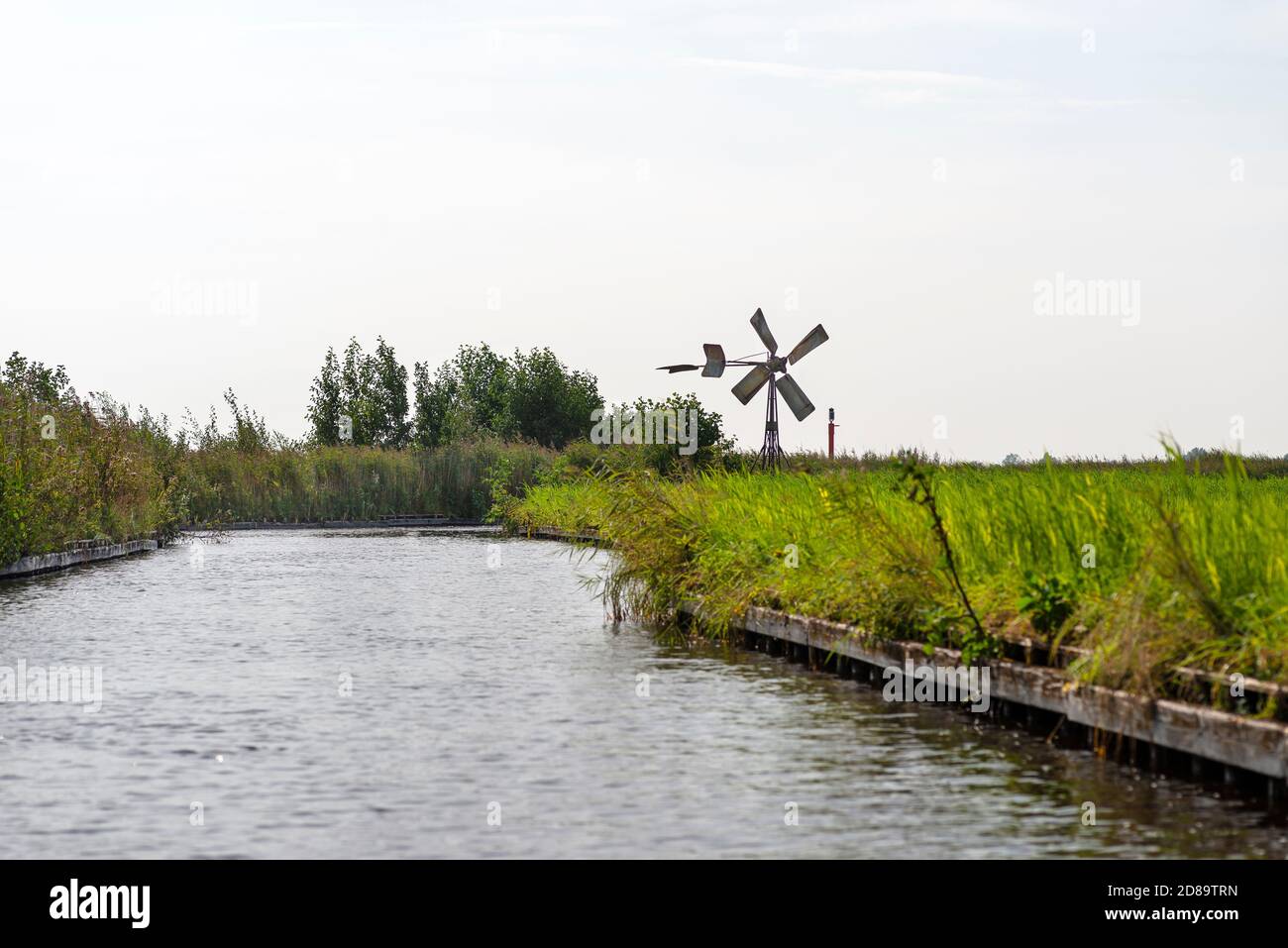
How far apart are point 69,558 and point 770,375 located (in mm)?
16793

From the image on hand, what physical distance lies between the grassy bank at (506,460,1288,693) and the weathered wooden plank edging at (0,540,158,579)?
12925 millimetres

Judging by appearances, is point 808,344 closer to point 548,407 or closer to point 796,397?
point 796,397

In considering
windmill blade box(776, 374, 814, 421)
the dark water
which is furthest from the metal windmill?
the dark water

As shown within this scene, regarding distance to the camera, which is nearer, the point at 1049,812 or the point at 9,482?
the point at 1049,812

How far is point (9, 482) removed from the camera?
29.5 m

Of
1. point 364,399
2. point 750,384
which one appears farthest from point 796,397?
point 364,399

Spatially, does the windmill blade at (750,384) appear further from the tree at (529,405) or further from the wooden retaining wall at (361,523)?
the tree at (529,405)

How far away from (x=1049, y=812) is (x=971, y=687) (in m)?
3.64

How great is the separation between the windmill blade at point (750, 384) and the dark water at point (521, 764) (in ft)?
70.3

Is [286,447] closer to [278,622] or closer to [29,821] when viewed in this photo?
[278,622]

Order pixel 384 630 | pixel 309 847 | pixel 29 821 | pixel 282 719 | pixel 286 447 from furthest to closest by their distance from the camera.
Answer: pixel 286 447, pixel 384 630, pixel 282 719, pixel 29 821, pixel 309 847

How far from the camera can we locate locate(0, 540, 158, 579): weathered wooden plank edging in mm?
29625

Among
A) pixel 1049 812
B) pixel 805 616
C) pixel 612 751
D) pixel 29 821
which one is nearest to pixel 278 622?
pixel 805 616
